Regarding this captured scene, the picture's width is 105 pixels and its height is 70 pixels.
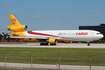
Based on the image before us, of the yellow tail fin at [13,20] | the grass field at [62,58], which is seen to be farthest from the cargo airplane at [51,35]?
the grass field at [62,58]

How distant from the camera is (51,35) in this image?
52.9 m

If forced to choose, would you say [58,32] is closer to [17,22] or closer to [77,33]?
[77,33]

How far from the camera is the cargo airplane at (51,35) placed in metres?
48.4

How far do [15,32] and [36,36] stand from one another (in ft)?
24.0

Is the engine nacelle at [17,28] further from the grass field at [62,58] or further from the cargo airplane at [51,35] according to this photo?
the grass field at [62,58]

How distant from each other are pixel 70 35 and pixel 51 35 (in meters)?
6.07

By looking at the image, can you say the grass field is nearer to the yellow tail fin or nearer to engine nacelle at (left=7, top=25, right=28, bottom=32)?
engine nacelle at (left=7, top=25, right=28, bottom=32)

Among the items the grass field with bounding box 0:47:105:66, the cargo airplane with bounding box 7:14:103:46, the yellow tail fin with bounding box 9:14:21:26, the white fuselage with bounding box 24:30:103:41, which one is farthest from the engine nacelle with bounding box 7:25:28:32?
the grass field with bounding box 0:47:105:66

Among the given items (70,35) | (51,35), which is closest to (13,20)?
(51,35)

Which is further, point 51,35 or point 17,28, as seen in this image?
point 17,28

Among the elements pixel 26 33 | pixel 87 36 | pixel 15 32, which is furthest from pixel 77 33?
pixel 15 32

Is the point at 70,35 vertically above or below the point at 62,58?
above

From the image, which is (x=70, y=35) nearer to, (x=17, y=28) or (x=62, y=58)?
(x=17, y=28)

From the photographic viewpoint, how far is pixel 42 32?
178ft
